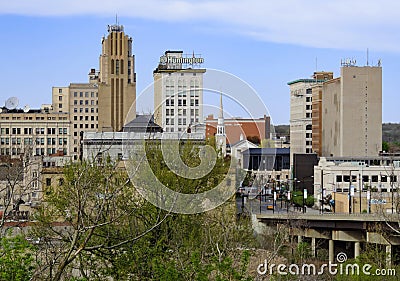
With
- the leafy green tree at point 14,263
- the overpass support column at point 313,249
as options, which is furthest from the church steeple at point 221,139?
the overpass support column at point 313,249

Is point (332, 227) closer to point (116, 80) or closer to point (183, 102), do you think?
point (183, 102)

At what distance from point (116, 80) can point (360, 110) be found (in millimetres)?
32223

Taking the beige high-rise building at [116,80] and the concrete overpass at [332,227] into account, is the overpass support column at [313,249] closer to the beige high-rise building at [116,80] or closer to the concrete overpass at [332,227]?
the concrete overpass at [332,227]

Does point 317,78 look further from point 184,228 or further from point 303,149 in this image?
point 184,228

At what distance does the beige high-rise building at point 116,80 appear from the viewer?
9981 cm

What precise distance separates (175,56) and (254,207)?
39148mm

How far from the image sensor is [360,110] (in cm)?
8331

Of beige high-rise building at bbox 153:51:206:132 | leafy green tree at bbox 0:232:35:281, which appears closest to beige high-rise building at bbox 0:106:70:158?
beige high-rise building at bbox 153:51:206:132

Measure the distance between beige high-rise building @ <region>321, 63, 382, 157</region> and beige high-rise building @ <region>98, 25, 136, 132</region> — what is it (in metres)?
28.3

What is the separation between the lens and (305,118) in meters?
101

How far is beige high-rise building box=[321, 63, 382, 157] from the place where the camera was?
8288cm

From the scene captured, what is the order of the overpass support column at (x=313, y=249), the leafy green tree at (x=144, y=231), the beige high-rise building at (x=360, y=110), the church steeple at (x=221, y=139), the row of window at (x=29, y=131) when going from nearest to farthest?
the leafy green tree at (x=144, y=231) < the church steeple at (x=221, y=139) < the overpass support column at (x=313, y=249) < the beige high-rise building at (x=360, y=110) < the row of window at (x=29, y=131)

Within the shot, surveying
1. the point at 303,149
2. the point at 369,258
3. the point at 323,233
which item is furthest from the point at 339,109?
the point at 369,258

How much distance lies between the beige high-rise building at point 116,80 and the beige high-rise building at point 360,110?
2831 centimetres
